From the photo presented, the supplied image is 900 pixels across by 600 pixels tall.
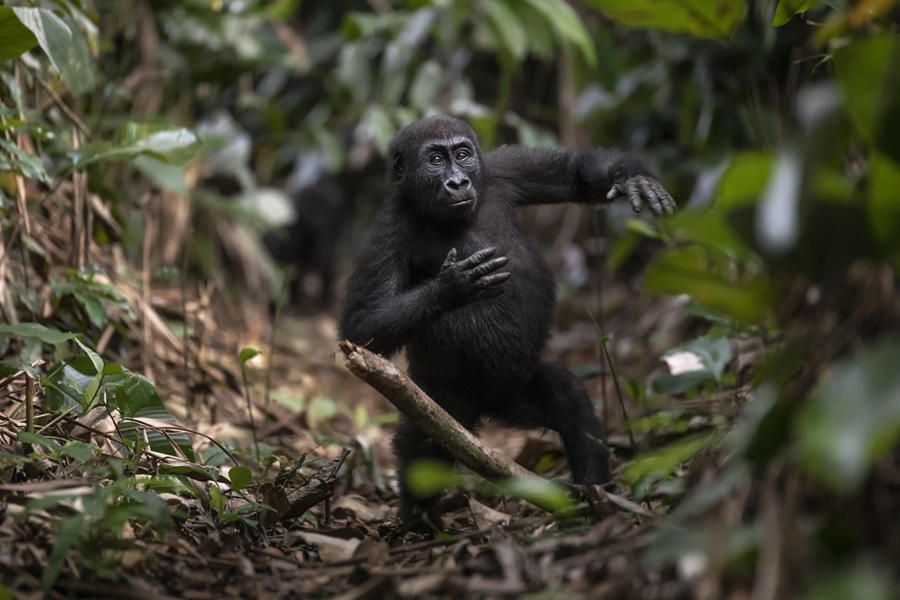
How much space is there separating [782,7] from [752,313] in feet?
5.37

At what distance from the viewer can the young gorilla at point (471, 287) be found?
3742 mm

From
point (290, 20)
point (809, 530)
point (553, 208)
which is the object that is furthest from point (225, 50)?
point (809, 530)

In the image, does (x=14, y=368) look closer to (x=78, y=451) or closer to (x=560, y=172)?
(x=78, y=451)

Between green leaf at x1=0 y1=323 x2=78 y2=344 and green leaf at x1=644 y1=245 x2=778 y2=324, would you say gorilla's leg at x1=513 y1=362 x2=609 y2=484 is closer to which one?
green leaf at x1=644 y1=245 x2=778 y2=324

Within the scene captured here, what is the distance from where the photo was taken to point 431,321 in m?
3.84

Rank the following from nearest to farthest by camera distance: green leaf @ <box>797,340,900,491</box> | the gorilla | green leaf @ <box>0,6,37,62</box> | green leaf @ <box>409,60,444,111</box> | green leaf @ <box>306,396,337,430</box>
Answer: green leaf @ <box>797,340,900,491</box> → green leaf @ <box>0,6,37,62</box> → green leaf @ <box>306,396,337,430</box> → green leaf @ <box>409,60,444,111</box> → the gorilla

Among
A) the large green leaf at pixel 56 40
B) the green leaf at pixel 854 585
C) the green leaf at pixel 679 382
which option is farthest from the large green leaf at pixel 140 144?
the green leaf at pixel 854 585

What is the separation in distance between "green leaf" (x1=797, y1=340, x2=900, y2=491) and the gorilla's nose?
8.47ft

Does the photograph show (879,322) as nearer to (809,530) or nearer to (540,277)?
(809,530)

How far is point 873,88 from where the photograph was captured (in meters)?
1.82

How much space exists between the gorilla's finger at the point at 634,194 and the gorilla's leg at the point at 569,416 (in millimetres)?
892

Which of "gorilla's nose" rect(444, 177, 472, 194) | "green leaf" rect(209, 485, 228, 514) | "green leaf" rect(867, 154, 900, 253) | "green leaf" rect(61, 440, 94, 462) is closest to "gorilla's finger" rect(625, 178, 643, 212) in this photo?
"gorilla's nose" rect(444, 177, 472, 194)

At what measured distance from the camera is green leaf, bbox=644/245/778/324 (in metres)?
2.07

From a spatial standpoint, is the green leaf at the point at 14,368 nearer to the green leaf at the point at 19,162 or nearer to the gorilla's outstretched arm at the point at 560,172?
the green leaf at the point at 19,162
